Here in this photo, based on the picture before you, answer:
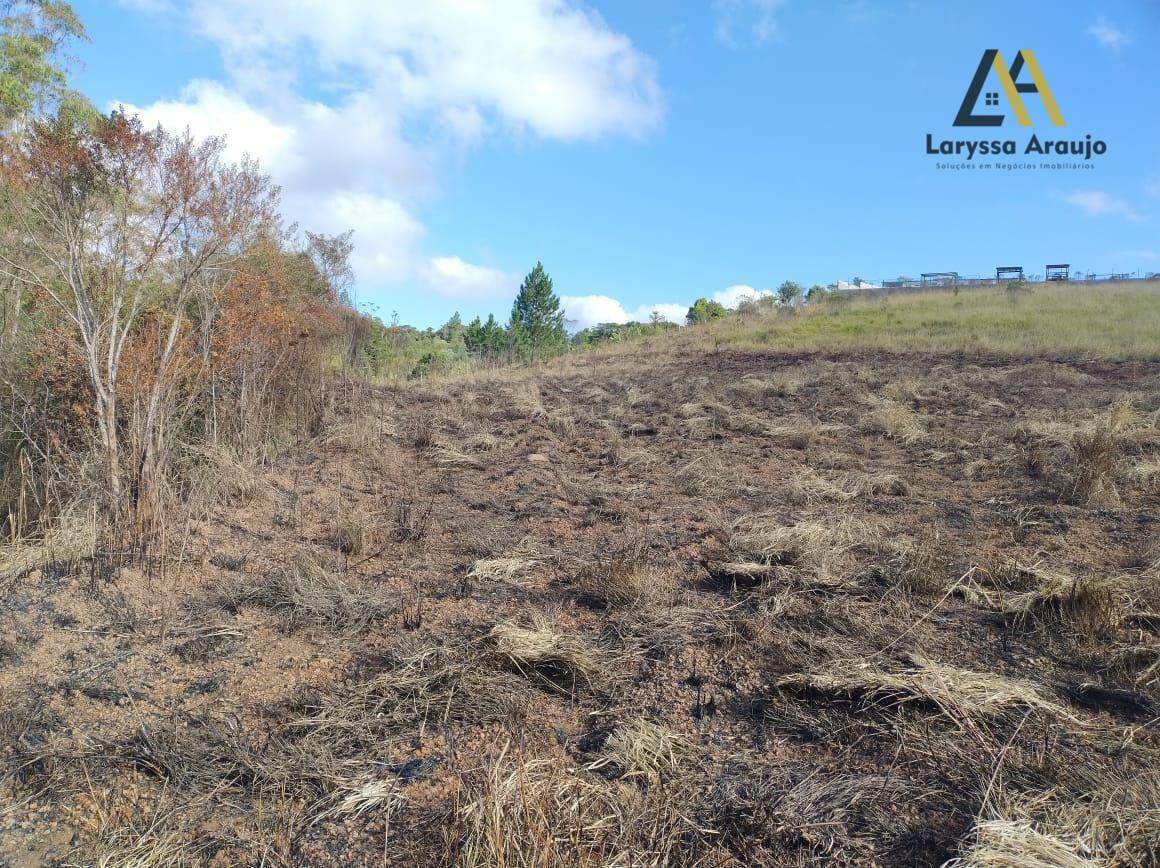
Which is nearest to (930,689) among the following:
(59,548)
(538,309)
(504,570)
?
(504,570)

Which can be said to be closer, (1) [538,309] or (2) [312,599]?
(2) [312,599]

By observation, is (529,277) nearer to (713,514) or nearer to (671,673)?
(713,514)

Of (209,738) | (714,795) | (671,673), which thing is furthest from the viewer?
(671,673)

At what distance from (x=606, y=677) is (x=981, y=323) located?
19934mm

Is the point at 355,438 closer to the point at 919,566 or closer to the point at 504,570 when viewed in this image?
the point at 504,570

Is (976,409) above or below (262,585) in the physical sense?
above

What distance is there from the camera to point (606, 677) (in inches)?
108

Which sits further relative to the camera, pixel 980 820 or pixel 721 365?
pixel 721 365

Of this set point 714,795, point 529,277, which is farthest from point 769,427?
point 529,277

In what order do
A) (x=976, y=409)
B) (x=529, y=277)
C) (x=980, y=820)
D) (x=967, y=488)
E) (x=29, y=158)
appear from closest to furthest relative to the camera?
(x=980, y=820) < (x=29, y=158) < (x=967, y=488) < (x=976, y=409) < (x=529, y=277)

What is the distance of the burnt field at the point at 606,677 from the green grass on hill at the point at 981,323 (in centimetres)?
1093

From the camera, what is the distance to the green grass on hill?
14617 millimetres

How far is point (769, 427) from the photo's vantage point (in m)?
8.26

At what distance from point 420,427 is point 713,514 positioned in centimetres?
482
